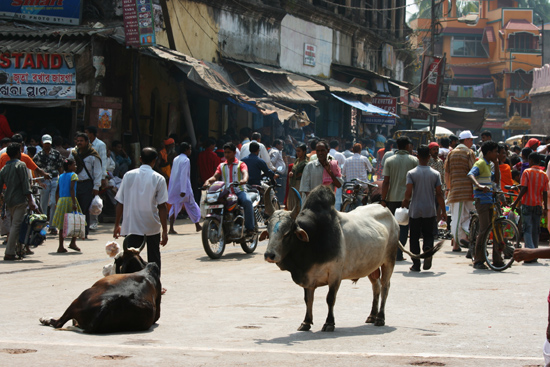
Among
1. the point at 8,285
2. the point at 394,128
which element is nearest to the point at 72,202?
the point at 8,285

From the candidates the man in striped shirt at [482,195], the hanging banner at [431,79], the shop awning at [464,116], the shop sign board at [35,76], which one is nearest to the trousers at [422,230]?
the man in striped shirt at [482,195]

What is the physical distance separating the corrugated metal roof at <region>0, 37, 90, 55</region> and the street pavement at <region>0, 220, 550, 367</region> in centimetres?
633

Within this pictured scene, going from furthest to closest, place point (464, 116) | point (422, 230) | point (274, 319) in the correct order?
point (464, 116) < point (422, 230) < point (274, 319)

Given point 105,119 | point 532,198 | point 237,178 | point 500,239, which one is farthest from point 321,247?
point 105,119

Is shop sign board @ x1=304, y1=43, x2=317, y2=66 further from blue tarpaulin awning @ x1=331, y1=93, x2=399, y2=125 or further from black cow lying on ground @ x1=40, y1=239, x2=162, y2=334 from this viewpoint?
black cow lying on ground @ x1=40, y1=239, x2=162, y2=334

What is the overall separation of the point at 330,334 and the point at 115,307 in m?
1.87

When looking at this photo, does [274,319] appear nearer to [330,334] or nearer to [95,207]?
[330,334]

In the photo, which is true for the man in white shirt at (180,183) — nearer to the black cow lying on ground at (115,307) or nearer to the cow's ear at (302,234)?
the black cow lying on ground at (115,307)

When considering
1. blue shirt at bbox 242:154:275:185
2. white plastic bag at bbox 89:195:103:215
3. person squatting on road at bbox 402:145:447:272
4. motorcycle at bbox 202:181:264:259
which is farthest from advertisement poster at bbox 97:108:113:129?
person squatting on road at bbox 402:145:447:272

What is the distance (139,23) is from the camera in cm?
1681

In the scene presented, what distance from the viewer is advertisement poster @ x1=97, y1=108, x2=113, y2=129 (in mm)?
17609

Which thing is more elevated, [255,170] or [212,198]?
[255,170]

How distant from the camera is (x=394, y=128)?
1660 inches

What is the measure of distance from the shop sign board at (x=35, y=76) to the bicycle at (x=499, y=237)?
9926 millimetres
